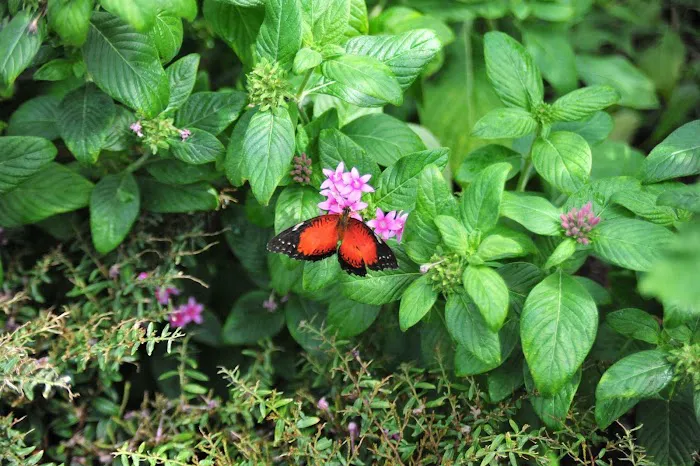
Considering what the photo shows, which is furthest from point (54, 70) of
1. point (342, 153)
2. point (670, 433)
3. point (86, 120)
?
point (670, 433)

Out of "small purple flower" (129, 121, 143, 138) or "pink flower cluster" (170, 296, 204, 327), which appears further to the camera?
"pink flower cluster" (170, 296, 204, 327)

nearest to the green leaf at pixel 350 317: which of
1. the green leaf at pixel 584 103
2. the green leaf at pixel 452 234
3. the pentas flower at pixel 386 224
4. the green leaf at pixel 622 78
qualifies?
the pentas flower at pixel 386 224

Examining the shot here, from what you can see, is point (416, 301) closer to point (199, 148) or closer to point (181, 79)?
point (199, 148)

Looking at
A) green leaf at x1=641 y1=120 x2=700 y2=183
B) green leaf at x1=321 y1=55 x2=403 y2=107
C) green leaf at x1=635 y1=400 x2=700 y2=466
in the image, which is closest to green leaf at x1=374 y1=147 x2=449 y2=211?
green leaf at x1=321 y1=55 x2=403 y2=107

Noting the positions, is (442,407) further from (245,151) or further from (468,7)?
(468,7)

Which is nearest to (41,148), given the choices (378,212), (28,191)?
(28,191)

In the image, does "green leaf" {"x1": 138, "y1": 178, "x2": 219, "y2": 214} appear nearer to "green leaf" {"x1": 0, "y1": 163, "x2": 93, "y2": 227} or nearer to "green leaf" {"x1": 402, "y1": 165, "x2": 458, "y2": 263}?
"green leaf" {"x1": 0, "y1": 163, "x2": 93, "y2": 227}
